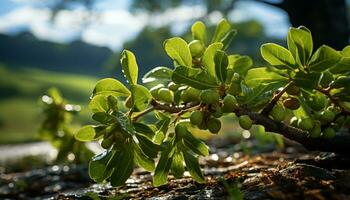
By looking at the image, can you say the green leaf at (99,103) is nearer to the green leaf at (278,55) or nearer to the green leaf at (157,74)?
the green leaf at (157,74)

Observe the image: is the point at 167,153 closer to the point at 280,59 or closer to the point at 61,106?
the point at 280,59

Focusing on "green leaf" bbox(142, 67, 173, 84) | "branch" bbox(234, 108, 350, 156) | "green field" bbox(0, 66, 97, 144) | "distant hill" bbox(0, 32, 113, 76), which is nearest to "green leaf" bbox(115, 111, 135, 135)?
"green leaf" bbox(142, 67, 173, 84)

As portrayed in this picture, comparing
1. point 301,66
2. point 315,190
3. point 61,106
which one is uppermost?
point 61,106

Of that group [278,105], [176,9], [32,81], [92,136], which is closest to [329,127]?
[278,105]

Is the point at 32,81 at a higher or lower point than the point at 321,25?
higher

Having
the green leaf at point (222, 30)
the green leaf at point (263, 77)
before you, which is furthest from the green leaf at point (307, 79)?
the green leaf at point (222, 30)

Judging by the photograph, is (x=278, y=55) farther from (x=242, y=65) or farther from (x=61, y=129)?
(x=61, y=129)
